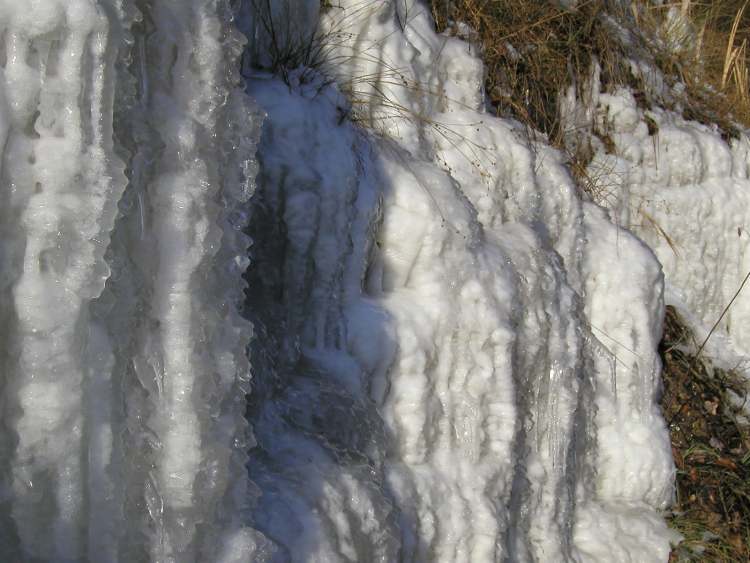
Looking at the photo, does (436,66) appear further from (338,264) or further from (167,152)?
(167,152)

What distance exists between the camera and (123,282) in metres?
1.82

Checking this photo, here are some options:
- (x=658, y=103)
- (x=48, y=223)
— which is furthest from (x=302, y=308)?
(x=658, y=103)

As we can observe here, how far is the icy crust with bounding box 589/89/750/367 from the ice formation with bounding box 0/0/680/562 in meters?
0.81

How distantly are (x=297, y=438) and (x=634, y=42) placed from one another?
383cm

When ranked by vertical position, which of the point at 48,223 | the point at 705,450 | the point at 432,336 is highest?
the point at 48,223

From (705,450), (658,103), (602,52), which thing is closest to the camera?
(705,450)

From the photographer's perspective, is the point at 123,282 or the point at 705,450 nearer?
the point at 123,282

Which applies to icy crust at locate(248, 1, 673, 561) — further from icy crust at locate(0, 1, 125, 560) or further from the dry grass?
icy crust at locate(0, 1, 125, 560)

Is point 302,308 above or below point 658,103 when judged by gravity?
below

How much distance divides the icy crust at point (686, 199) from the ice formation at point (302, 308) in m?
0.81

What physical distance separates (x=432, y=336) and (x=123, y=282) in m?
1.40

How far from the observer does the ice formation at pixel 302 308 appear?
1.66 m

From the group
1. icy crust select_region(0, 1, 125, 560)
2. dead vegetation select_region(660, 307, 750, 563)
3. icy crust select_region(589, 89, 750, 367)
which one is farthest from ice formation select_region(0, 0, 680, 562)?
icy crust select_region(589, 89, 750, 367)

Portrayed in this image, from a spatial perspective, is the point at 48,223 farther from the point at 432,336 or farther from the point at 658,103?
the point at 658,103
